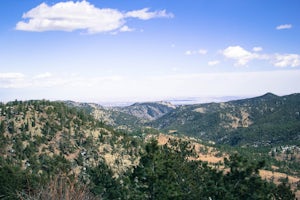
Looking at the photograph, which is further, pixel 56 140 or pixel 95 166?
pixel 56 140

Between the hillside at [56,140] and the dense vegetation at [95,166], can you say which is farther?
the hillside at [56,140]

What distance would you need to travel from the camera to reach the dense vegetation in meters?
41.0

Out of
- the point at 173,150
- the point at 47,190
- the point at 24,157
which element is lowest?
the point at 24,157

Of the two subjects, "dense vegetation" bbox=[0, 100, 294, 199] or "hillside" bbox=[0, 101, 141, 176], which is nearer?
"dense vegetation" bbox=[0, 100, 294, 199]

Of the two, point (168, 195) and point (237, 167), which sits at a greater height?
point (237, 167)

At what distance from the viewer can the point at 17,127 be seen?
12044 centimetres

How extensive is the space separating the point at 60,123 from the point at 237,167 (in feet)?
342

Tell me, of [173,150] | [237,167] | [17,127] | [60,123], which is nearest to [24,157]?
[17,127]

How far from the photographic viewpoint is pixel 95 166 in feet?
368

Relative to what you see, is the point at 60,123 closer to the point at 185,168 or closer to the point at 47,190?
the point at 185,168

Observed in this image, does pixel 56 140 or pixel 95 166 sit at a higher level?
pixel 56 140

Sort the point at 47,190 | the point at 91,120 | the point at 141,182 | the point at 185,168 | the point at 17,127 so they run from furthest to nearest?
the point at 91,120, the point at 17,127, the point at 185,168, the point at 141,182, the point at 47,190

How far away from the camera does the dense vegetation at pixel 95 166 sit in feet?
135

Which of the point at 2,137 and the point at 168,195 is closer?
the point at 168,195
